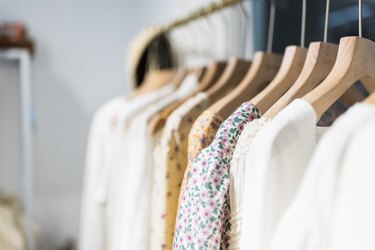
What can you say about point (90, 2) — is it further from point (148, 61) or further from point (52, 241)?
point (52, 241)

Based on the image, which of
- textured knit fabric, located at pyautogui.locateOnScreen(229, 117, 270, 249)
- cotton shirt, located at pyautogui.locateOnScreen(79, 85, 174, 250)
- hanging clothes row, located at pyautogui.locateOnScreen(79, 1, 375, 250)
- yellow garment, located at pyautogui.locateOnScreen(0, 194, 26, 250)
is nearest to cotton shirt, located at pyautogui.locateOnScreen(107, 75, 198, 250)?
hanging clothes row, located at pyautogui.locateOnScreen(79, 1, 375, 250)

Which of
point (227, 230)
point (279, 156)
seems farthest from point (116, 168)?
point (279, 156)

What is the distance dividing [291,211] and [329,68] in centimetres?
28

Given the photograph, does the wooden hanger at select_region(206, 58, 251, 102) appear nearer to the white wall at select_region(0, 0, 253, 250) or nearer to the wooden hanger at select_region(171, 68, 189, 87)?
the wooden hanger at select_region(171, 68, 189, 87)

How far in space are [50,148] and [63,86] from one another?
30 centimetres

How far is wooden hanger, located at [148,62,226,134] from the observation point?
896 millimetres

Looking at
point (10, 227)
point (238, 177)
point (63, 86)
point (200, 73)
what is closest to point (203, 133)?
point (238, 177)

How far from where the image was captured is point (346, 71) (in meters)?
0.54

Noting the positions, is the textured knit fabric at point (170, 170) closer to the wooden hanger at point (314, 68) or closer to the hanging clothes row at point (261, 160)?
the hanging clothes row at point (261, 160)

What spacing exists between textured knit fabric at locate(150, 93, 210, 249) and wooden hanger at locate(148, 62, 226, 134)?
0.06 m

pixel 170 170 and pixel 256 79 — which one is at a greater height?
pixel 256 79

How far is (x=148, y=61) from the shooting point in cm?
163

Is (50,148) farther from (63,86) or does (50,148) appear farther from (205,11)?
(205,11)

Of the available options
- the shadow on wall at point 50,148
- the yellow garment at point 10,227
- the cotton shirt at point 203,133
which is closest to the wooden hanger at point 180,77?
the cotton shirt at point 203,133
